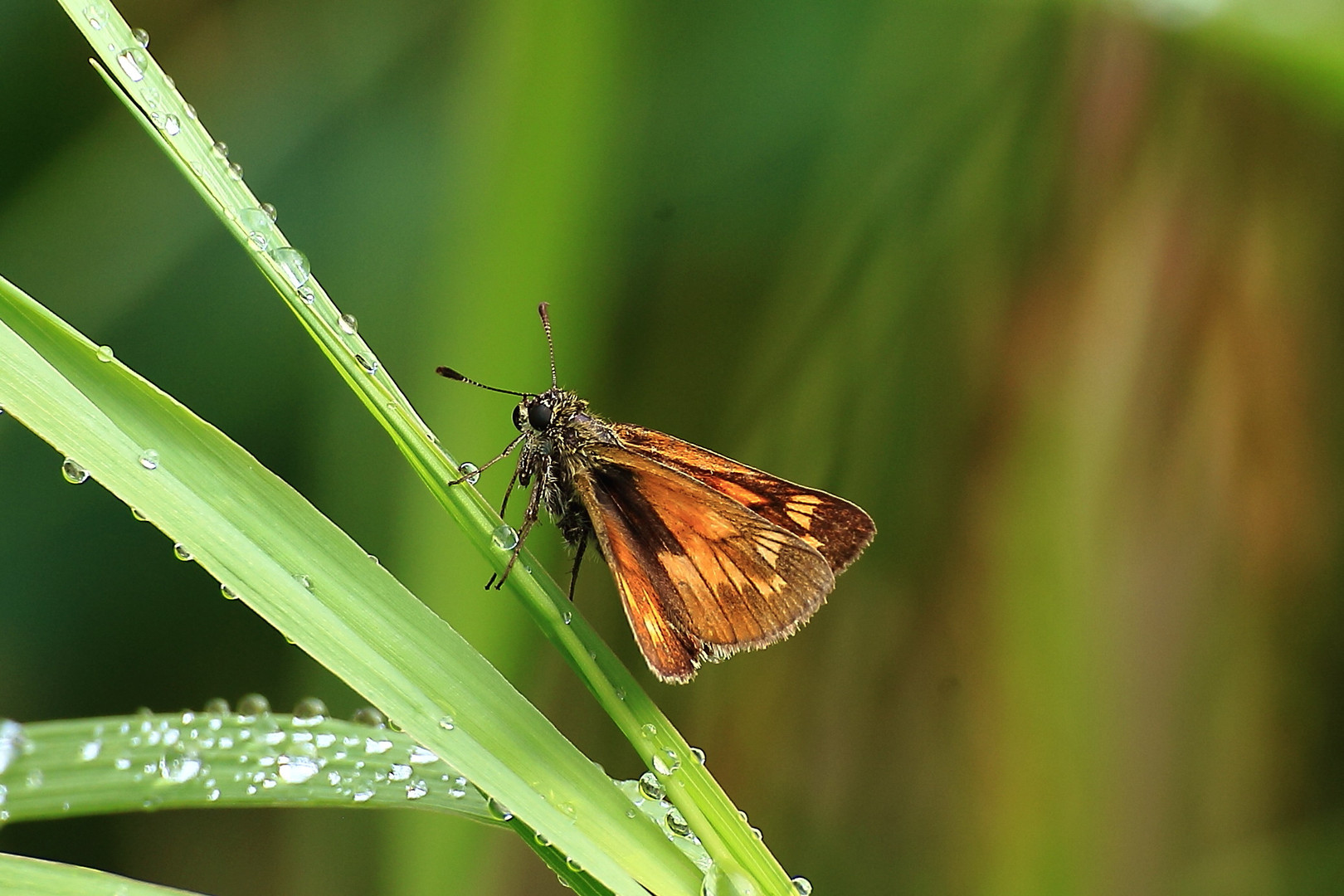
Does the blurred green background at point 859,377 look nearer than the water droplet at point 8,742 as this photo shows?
No

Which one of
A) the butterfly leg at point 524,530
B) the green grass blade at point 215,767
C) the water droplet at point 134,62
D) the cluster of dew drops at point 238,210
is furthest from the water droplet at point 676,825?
the water droplet at point 134,62

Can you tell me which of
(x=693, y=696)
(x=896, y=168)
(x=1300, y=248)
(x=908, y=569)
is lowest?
(x=693, y=696)

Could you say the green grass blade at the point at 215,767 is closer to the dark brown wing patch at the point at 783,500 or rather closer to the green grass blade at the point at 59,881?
the green grass blade at the point at 59,881

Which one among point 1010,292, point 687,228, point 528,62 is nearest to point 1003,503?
point 1010,292

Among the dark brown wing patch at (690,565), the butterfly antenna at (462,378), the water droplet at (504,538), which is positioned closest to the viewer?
the water droplet at (504,538)

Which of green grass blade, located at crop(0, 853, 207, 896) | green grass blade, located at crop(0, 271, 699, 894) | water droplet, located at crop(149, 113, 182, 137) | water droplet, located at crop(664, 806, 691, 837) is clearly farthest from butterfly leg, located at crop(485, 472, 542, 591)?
water droplet, located at crop(149, 113, 182, 137)

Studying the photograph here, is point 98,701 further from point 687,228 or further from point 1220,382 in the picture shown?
A: point 1220,382

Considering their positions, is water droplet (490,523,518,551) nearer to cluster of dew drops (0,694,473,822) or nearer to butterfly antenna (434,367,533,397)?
cluster of dew drops (0,694,473,822)
